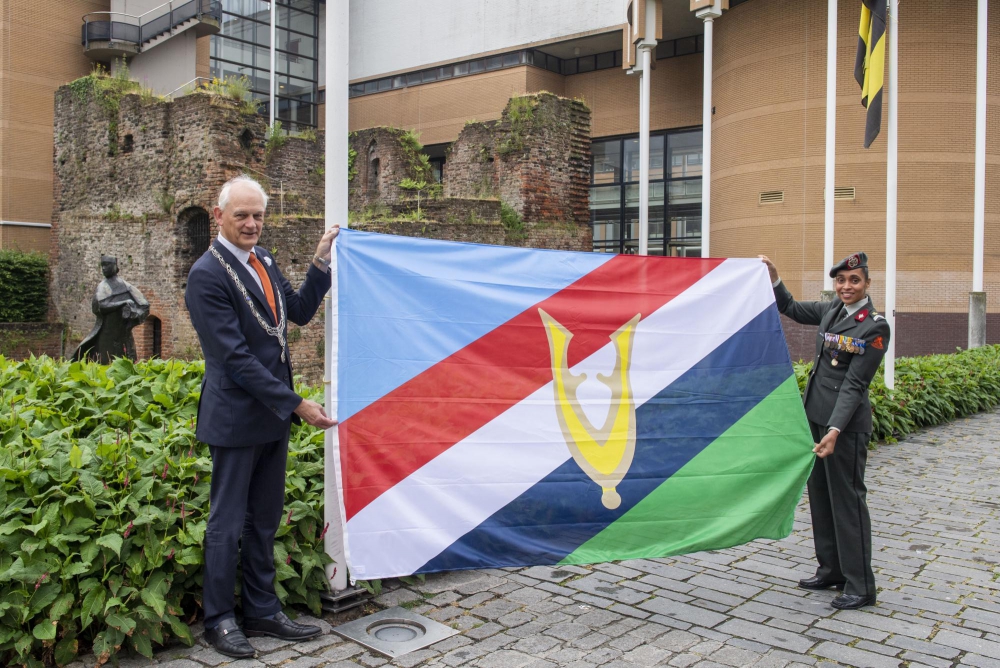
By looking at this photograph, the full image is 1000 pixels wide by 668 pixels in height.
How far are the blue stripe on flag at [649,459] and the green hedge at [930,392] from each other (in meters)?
4.69

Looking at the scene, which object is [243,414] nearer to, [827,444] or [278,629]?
[278,629]

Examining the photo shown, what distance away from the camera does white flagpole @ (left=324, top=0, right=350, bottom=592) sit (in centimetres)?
434

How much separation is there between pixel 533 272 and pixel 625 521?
1461 mm

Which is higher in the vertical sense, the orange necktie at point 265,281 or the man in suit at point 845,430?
the orange necktie at point 265,281

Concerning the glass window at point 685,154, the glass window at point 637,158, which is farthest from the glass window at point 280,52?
the glass window at point 685,154

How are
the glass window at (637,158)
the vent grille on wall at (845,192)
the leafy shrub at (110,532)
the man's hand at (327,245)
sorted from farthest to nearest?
Result: the glass window at (637,158) < the vent grille on wall at (845,192) < the man's hand at (327,245) < the leafy shrub at (110,532)

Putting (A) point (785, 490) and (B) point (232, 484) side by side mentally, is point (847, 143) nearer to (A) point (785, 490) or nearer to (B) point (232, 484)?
(A) point (785, 490)

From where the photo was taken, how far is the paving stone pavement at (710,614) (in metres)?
4.05

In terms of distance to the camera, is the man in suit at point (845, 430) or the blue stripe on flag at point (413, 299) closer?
the blue stripe on flag at point (413, 299)

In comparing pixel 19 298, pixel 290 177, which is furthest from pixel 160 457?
pixel 19 298

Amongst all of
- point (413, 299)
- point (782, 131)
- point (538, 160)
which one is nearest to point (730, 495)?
→ point (413, 299)

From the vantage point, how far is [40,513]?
3918 millimetres

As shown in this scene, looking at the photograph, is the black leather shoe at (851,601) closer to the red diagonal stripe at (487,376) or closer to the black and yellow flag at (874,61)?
the red diagonal stripe at (487,376)

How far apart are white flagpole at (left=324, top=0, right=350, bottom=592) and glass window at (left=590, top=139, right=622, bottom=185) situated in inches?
1166
